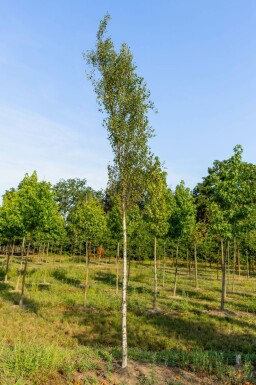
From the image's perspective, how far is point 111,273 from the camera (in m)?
38.6

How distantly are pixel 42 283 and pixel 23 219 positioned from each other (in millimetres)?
11163

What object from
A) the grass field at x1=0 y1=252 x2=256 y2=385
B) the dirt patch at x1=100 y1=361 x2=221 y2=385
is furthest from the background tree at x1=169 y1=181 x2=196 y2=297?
the dirt patch at x1=100 y1=361 x2=221 y2=385

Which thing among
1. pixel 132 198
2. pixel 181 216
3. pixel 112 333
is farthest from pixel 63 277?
pixel 132 198

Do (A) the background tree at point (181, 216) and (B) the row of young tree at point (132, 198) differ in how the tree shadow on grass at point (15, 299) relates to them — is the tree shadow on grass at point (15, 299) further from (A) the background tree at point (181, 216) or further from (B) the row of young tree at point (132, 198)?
(A) the background tree at point (181, 216)

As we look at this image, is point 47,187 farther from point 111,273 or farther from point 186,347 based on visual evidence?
point 111,273

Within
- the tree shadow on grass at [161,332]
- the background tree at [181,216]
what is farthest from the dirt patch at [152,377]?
the background tree at [181,216]

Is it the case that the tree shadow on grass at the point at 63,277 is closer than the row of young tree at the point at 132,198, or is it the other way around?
the row of young tree at the point at 132,198

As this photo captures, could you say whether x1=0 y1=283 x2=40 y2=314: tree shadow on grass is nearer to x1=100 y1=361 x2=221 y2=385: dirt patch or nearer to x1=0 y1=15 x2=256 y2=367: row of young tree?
x1=0 y1=15 x2=256 y2=367: row of young tree

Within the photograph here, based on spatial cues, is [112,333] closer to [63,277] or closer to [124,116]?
[124,116]

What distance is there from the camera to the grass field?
9.32 meters

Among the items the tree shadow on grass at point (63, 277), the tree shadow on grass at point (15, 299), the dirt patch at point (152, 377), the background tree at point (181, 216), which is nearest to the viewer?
the dirt patch at point (152, 377)

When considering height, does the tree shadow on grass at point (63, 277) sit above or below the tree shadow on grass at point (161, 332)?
above

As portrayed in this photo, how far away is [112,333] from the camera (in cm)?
1675

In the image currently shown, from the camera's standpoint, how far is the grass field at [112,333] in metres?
9.32
